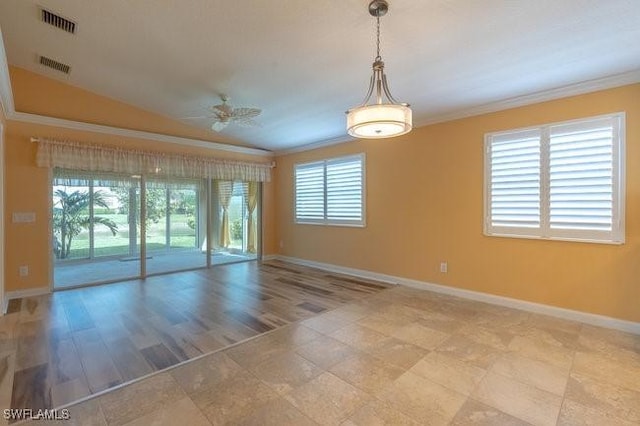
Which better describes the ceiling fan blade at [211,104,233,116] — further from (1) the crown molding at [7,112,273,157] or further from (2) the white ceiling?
(1) the crown molding at [7,112,273,157]

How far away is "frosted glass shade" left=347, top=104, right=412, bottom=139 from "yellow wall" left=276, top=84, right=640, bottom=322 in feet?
7.77

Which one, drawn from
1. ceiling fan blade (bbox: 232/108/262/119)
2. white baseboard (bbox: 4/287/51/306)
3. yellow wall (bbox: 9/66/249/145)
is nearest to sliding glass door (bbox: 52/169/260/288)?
white baseboard (bbox: 4/287/51/306)

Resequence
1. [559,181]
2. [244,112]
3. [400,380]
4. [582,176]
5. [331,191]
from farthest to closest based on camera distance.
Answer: [331,191]
[244,112]
[559,181]
[582,176]
[400,380]

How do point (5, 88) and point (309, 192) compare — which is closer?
point (5, 88)

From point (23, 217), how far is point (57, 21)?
277cm

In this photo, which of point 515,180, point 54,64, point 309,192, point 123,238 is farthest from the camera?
point 309,192

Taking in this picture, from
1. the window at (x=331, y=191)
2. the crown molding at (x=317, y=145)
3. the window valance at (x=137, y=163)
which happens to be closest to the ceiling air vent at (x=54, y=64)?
the window valance at (x=137, y=163)

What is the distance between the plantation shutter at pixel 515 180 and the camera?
3543mm

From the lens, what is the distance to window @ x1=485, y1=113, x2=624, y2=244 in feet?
10.1

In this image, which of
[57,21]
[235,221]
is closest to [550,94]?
[57,21]

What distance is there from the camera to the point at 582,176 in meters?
3.21

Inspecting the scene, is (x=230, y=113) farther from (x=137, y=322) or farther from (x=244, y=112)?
(x=137, y=322)

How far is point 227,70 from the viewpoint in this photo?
3.57 m

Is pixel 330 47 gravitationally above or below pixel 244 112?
above
